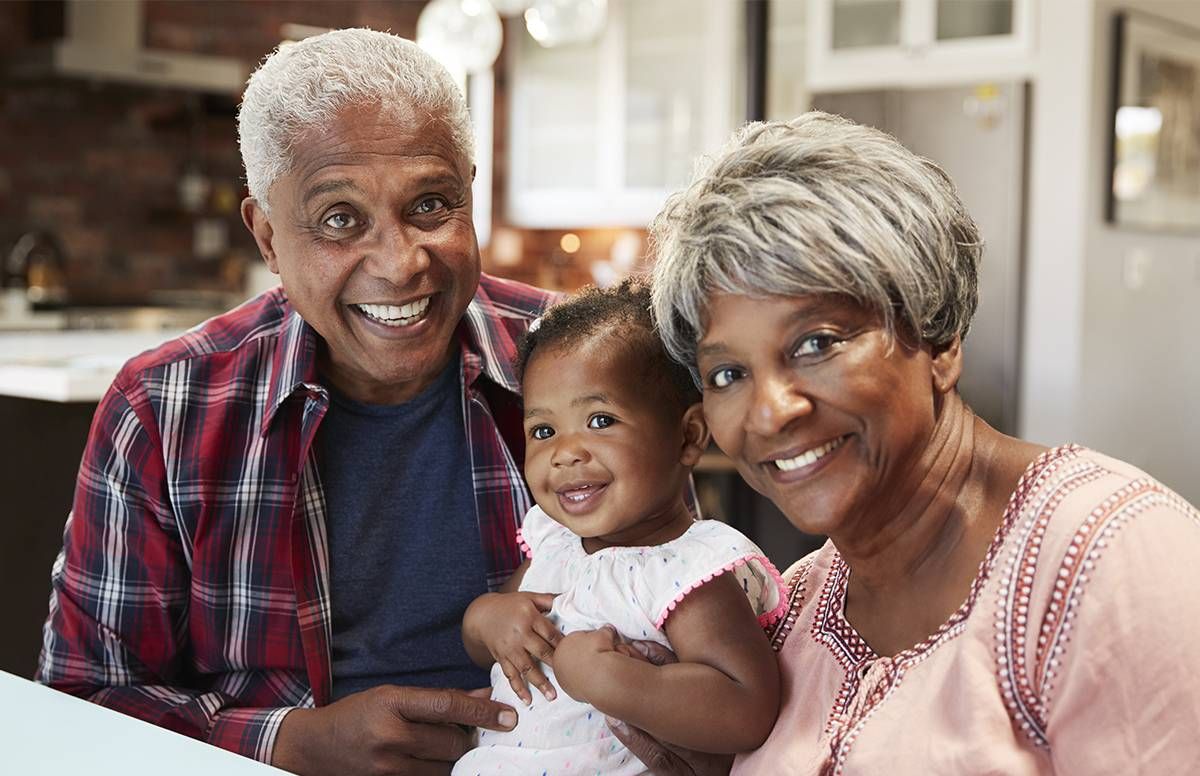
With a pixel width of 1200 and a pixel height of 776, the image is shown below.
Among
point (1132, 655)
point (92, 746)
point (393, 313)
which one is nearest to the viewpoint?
point (1132, 655)

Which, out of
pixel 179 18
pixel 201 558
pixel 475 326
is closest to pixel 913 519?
pixel 475 326

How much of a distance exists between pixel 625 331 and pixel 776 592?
32cm

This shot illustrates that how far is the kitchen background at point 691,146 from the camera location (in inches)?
203

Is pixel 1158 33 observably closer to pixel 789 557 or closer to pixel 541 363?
pixel 789 557

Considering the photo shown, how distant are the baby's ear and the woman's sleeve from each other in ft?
1.72

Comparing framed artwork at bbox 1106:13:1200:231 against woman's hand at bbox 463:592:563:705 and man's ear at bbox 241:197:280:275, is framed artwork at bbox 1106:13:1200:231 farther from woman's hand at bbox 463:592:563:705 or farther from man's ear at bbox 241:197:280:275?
woman's hand at bbox 463:592:563:705

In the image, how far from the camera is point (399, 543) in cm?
176

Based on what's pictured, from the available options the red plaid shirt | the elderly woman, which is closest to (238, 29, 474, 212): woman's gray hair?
the red plaid shirt

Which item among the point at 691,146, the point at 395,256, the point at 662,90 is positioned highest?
the point at 662,90

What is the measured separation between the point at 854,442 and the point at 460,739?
673 mm

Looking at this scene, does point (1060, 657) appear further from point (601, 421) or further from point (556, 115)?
point (556, 115)

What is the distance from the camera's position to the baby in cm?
127

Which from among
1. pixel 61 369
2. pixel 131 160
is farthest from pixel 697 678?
pixel 131 160

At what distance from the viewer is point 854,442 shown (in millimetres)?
1090
